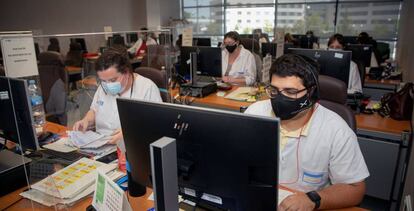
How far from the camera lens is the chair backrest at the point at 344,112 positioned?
58.8 inches

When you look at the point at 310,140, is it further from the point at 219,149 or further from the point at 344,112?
the point at 219,149

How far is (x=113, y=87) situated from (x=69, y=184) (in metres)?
0.73

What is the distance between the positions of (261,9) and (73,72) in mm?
5549

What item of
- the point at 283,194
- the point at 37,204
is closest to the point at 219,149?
the point at 283,194

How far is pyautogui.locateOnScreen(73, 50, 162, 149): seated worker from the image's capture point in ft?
5.94

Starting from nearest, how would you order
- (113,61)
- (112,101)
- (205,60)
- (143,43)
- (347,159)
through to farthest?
(347,159)
(113,61)
(112,101)
(205,60)
(143,43)

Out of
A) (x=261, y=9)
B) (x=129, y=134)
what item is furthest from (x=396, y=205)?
A: (x=261, y=9)

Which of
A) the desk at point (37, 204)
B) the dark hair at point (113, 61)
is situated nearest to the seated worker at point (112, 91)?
the dark hair at point (113, 61)

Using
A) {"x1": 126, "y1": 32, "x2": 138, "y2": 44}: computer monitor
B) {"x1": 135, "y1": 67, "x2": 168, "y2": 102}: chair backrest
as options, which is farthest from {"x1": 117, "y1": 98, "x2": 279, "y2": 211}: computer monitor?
{"x1": 126, "y1": 32, "x2": 138, "y2": 44}: computer monitor

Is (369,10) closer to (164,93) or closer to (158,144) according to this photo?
(164,93)

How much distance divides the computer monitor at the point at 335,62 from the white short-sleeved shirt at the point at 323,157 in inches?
47.4

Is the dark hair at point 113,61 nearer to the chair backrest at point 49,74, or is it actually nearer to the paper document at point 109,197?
the paper document at point 109,197

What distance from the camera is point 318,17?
24.7ft

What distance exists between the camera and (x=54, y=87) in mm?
2740
